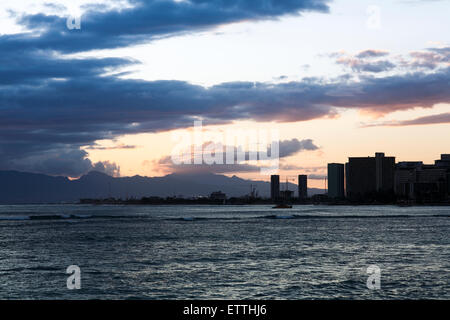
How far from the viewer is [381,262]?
54.3 m

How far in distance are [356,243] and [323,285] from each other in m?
40.7

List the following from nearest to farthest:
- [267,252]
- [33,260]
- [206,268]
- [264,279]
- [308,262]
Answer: [264,279] < [206,268] < [308,262] < [33,260] < [267,252]

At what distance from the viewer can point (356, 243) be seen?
255 ft

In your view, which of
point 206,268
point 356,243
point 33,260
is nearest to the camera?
point 206,268
